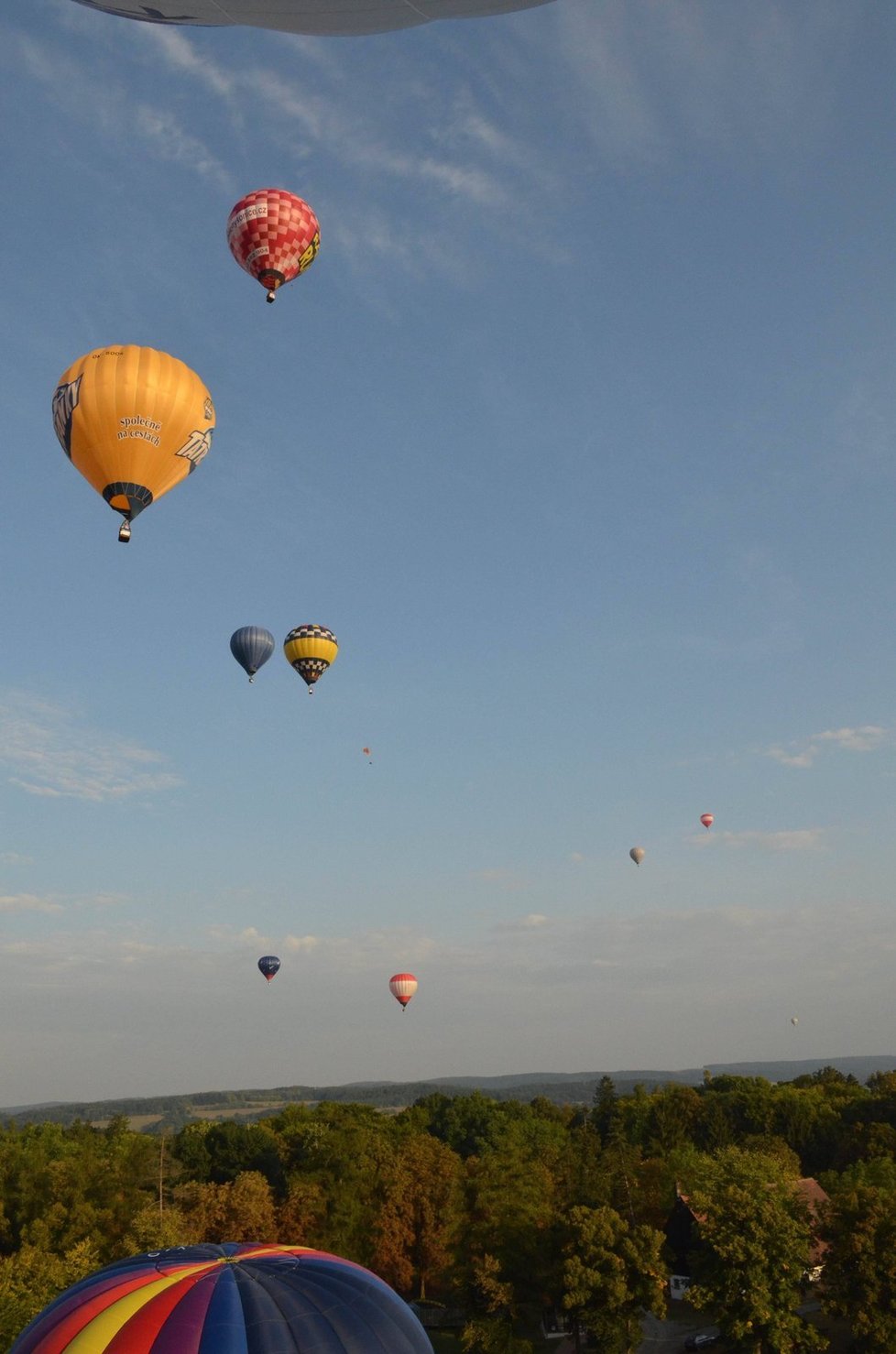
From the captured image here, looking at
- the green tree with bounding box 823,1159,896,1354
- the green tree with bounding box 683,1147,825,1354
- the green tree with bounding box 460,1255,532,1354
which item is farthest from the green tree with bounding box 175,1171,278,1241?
the green tree with bounding box 823,1159,896,1354

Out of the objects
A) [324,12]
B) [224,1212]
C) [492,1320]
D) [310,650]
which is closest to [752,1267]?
[492,1320]

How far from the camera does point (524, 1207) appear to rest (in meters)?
36.2

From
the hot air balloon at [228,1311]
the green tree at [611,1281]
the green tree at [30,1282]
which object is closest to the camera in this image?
the hot air balloon at [228,1311]

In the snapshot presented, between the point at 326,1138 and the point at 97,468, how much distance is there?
157 ft

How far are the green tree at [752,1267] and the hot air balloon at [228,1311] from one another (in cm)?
1959

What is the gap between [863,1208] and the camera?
30.9 metres

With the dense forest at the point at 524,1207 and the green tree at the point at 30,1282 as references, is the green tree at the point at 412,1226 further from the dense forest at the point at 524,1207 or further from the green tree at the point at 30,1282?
the green tree at the point at 30,1282

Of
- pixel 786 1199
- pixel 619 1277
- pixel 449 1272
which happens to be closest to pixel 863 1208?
pixel 786 1199

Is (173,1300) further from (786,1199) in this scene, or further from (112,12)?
(786,1199)

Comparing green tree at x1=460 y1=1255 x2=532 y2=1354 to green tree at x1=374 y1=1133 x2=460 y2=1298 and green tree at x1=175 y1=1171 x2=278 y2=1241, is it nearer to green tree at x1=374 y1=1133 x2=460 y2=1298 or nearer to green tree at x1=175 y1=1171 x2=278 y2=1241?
green tree at x1=374 y1=1133 x2=460 y2=1298

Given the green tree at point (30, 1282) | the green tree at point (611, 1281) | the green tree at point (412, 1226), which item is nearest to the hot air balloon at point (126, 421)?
the green tree at point (30, 1282)

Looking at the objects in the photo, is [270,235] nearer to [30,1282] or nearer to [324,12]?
[324,12]

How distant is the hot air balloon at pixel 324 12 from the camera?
750 centimetres

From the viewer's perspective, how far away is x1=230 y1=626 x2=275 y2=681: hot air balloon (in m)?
42.0
